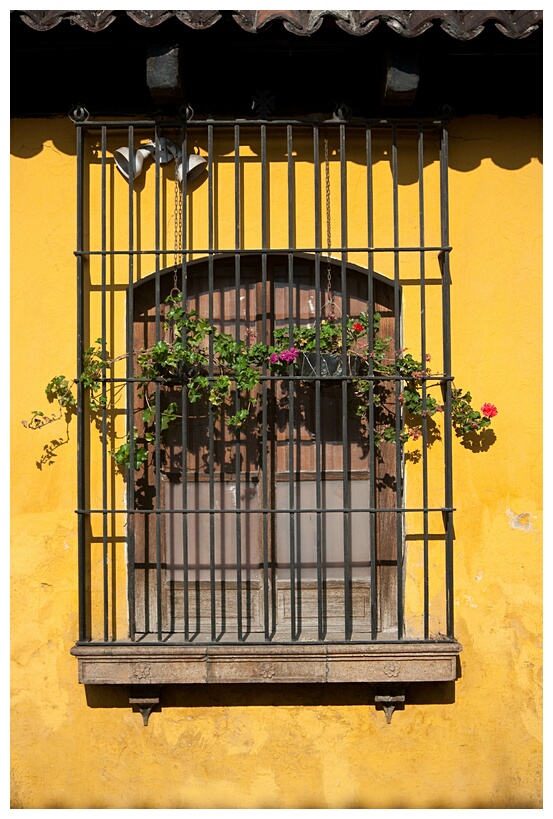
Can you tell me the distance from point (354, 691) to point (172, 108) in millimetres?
3122

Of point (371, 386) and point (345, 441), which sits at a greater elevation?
point (371, 386)

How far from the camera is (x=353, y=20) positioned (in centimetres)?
389

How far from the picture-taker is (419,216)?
4387mm

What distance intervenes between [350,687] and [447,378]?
1634 millimetres

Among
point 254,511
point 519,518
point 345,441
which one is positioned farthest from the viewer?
point 519,518

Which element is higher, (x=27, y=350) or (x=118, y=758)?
(x=27, y=350)

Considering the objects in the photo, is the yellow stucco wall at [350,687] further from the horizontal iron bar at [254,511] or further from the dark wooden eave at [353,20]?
the dark wooden eave at [353,20]

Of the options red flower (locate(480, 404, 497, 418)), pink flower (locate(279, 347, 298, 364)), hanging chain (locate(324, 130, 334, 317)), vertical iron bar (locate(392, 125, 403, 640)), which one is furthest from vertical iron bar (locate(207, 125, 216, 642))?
red flower (locate(480, 404, 497, 418))

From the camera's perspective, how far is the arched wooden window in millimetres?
4434

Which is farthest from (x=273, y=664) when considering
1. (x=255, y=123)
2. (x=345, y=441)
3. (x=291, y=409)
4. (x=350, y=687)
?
(x=255, y=123)

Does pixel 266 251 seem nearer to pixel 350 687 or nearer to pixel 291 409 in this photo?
pixel 291 409

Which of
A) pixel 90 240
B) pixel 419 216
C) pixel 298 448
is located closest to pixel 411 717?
pixel 298 448

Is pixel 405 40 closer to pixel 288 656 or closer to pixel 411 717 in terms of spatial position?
pixel 288 656

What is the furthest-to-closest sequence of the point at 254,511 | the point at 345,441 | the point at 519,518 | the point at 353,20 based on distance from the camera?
the point at 519,518, the point at 345,441, the point at 254,511, the point at 353,20
